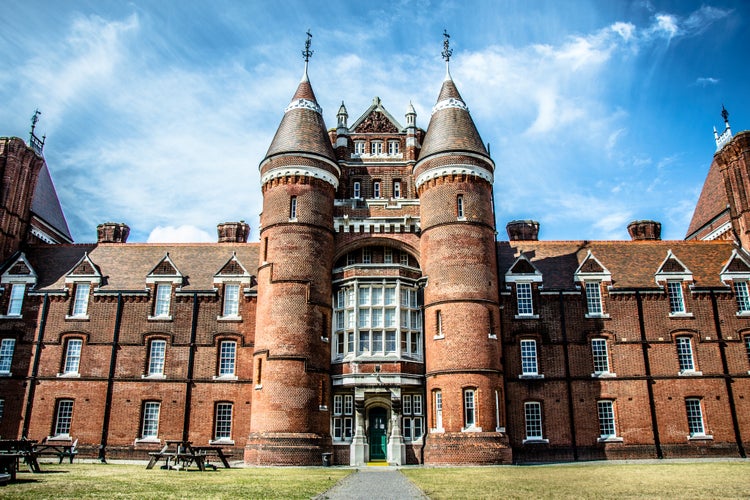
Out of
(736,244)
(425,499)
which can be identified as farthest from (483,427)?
(736,244)

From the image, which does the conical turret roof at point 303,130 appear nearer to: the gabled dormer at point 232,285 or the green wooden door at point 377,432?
the gabled dormer at point 232,285

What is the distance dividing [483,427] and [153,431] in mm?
17845

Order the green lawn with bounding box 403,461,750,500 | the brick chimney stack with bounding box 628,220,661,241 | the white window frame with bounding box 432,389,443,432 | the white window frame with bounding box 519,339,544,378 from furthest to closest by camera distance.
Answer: the brick chimney stack with bounding box 628,220,661,241 < the white window frame with bounding box 519,339,544,378 < the white window frame with bounding box 432,389,443,432 < the green lawn with bounding box 403,461,750,500

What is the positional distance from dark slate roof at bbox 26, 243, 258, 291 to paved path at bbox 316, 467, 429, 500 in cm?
1868

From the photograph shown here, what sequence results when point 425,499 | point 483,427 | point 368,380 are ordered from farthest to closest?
1. point 368,380
2. point 483,427
3. point 425,499

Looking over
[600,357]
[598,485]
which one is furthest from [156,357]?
[598,485]

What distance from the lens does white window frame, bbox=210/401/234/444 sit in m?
33.6

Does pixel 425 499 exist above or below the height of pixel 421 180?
below

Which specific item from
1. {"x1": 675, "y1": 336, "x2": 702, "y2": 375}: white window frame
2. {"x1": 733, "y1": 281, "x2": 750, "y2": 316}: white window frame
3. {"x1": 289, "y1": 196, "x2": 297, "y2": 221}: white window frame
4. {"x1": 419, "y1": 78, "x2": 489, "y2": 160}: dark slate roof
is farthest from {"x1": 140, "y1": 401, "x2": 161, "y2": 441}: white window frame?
{"x1": 733, "y1": 281, "x2": 750, "y2": 316}: white window frame

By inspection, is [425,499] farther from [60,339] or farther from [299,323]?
[60,339]

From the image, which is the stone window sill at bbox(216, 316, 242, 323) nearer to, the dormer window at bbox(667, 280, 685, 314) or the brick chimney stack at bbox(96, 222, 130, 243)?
the brick chimney stack at bbox(96, 222, 130, 243)

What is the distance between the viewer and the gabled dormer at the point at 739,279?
35.2m

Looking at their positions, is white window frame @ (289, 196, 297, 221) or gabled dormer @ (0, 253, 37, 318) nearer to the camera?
white window frame @ (289, 196, 297, 221)

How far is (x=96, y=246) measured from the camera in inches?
1578
